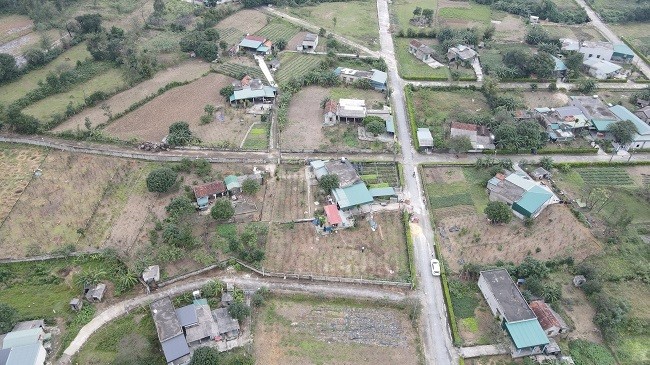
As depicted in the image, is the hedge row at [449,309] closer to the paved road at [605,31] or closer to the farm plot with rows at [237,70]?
the farm plot with rows at [237,70]

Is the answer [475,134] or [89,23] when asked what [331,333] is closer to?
[475,134]

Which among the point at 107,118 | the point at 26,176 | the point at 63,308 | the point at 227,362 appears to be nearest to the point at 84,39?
the point at 107,118

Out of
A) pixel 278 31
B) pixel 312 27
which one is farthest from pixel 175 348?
pixel 312 27

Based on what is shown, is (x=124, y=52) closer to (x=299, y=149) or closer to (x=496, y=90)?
(x=299, y=149)

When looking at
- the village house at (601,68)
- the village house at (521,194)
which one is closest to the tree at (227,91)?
the village house at (521,194)

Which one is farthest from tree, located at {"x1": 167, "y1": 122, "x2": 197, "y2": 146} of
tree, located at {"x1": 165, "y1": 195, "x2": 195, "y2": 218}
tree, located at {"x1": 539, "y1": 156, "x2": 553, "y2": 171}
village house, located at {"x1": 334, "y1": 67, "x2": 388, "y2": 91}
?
tree, located at {"x1": 539, "y1": 156, "x2": 553, "y2": 171}

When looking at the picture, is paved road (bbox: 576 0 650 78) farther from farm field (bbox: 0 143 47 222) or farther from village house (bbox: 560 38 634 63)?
farm field (bbox: 0 143 47 222)
